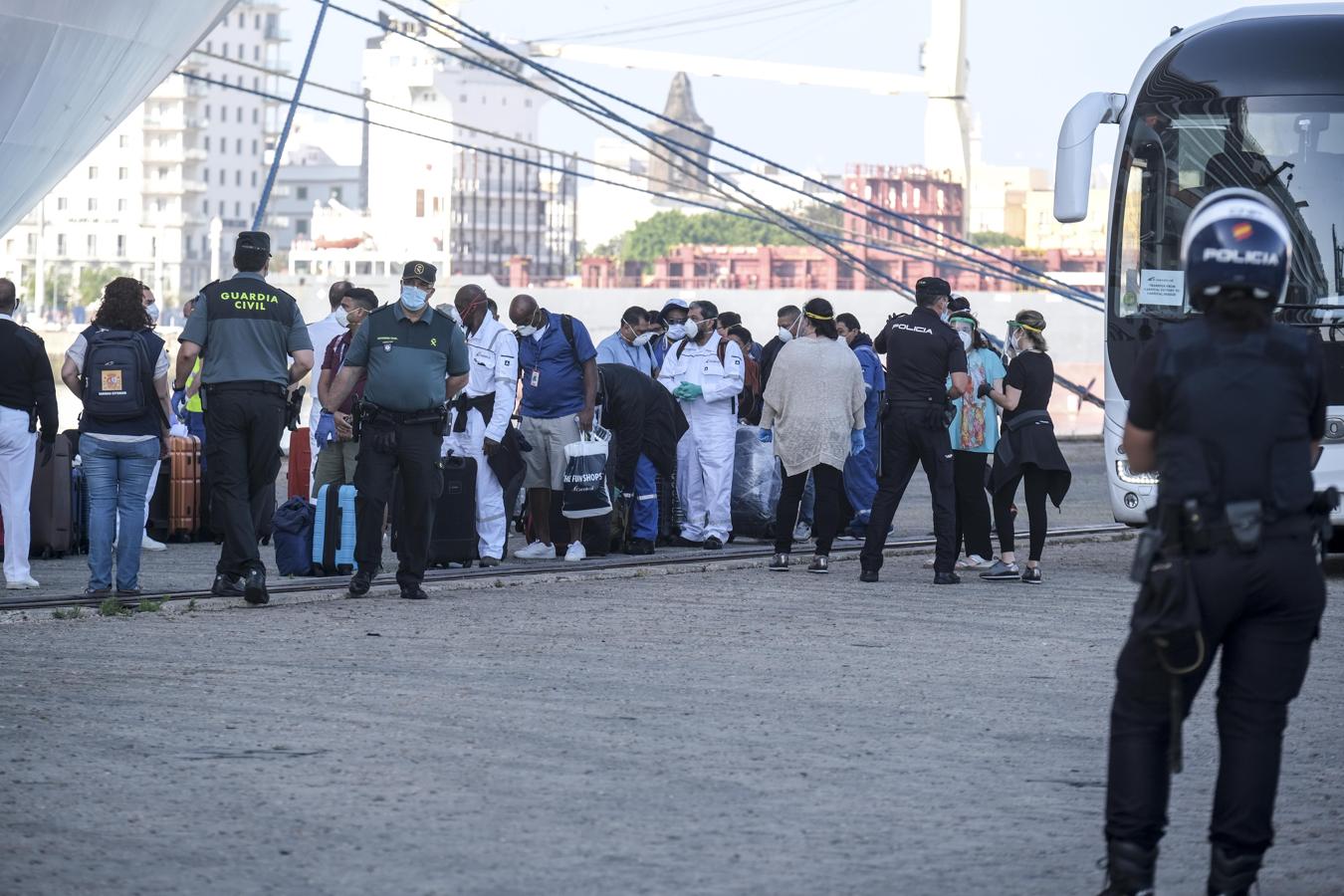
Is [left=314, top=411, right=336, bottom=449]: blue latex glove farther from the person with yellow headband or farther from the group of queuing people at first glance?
the person with yellow headband

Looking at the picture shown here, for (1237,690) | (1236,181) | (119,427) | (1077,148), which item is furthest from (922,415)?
(1237,690)

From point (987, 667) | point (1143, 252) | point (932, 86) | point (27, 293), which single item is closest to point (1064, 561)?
point (1143, 252)

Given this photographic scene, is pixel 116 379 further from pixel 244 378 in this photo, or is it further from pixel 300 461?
pixel 300 461

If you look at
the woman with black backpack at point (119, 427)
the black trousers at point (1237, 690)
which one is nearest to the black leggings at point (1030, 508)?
the woman with black backpack at point (119, 427)

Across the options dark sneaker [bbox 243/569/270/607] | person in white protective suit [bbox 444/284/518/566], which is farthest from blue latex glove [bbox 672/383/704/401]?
dark sneaker [bbox 243/569/270/607]

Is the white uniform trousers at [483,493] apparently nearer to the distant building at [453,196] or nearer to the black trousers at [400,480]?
the black trousers at [400,480]

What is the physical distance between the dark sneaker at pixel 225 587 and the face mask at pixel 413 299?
156 cm

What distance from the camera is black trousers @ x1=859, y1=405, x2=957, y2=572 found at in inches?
450

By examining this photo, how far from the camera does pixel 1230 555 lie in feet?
14.7

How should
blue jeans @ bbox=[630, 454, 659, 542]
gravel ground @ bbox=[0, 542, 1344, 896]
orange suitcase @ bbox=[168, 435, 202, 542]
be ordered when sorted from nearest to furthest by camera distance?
1. gravel ground @ bbox=[0, 542, 1344, 896]
2. blue jeans @ bbox=[630, 454, 659, 542]
3. orange suitcase @ bbox=[168, 435, 202, 542]

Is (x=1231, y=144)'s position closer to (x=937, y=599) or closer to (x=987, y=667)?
(x=937, y=599)

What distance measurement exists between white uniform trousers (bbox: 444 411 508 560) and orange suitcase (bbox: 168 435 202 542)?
98.4 inches

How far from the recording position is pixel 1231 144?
12523mm

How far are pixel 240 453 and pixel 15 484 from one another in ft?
5.11
